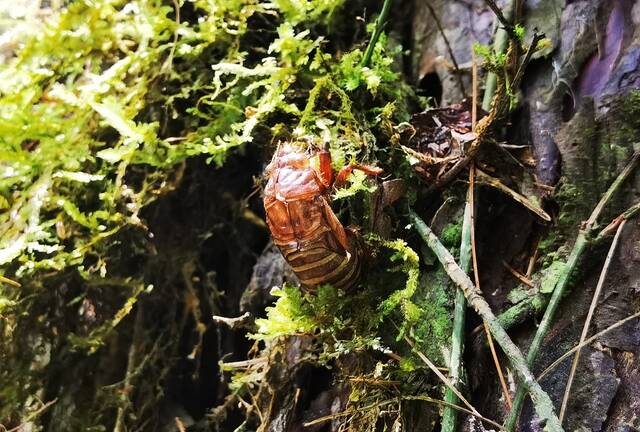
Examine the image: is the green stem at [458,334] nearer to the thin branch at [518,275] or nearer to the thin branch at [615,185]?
the thin branch at [518,275]

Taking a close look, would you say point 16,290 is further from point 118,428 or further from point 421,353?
point 421,353

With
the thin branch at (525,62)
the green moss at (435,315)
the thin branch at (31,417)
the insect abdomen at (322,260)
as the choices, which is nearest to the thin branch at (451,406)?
the green moss at (435,315)

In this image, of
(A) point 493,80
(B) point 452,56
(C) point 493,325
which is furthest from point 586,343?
(B) point 452,56

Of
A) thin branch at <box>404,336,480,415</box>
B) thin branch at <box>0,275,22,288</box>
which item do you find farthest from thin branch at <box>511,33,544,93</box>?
thin branch at <box>0,275,22,288</box>

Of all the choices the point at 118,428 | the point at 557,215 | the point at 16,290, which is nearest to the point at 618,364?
the point at 557,215

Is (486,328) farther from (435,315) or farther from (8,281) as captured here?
(8,281)

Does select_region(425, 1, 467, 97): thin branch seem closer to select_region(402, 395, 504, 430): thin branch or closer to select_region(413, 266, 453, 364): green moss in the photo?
select_region(413, 266, 453, 364): green moss
